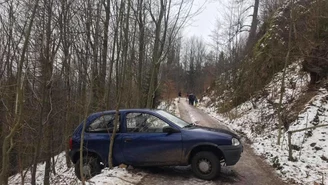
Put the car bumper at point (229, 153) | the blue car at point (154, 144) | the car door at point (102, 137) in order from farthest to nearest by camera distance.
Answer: the car door at point (102, 137)
the blue car at point (154, 144)
the car bumper at point (229, 153)

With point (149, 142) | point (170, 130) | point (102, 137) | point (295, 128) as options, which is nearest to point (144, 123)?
point (149, 142)

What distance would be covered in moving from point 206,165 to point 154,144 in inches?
49.6

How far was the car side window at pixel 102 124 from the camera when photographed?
765cm

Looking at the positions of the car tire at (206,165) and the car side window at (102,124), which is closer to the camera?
the car tire at (206,165)

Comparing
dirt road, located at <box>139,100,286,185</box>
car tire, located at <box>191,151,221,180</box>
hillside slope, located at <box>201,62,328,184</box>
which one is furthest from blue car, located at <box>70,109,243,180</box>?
hillside slope, located at <box>201,62,328,184</box>

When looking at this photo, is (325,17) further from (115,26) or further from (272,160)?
(115,26)

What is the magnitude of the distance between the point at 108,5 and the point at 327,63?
8763 mm

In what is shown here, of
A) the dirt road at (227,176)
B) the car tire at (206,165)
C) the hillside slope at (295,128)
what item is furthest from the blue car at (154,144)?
the hillside slope at (295,128)

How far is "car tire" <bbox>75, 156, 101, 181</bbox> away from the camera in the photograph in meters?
7.51

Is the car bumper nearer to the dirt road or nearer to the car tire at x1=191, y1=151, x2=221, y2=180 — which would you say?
the car tire at x1=191, y1=151, x2=221, y2=180

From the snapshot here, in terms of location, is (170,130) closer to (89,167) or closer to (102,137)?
(102,137)

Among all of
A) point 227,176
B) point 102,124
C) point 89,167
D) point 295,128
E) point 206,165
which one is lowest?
point 227,176

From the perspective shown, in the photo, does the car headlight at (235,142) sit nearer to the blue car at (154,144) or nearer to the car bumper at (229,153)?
the blue car at (154,144)

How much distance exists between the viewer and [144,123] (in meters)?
7.41
